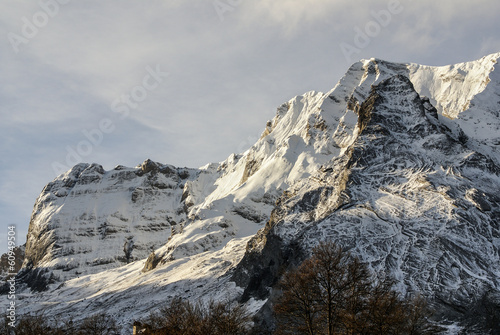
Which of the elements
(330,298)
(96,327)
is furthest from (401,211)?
(330,298)

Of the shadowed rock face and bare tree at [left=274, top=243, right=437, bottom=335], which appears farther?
the shadowed rock face

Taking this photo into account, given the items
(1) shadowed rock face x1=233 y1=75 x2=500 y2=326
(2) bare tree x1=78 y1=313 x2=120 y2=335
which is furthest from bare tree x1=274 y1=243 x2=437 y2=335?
(1) shadowed rock face x1=233 y1=75 x2=500 y2=326

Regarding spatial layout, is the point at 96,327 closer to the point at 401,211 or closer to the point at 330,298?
the point at 330,298

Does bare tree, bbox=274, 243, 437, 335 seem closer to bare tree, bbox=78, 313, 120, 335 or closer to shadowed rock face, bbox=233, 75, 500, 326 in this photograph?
bare tree, bbox=78, 313, 120, 335

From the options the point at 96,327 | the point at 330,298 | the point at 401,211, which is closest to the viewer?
the point at 330,298

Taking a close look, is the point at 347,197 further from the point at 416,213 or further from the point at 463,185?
the point at 463,185

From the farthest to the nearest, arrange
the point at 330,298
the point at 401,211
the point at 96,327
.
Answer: the point at 401,211 < the point at 96,327 < the point at 330,298

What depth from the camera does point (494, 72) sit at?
182 m

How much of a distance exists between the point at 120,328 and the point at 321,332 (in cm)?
8907

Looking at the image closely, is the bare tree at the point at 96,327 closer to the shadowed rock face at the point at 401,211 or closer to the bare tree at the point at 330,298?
the shadowed rock face at the point at 401,211

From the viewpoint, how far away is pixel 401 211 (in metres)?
101

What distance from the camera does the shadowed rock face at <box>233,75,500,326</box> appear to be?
87188 millimetres

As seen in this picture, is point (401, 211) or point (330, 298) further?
point (401, 211)

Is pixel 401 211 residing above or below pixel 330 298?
above
